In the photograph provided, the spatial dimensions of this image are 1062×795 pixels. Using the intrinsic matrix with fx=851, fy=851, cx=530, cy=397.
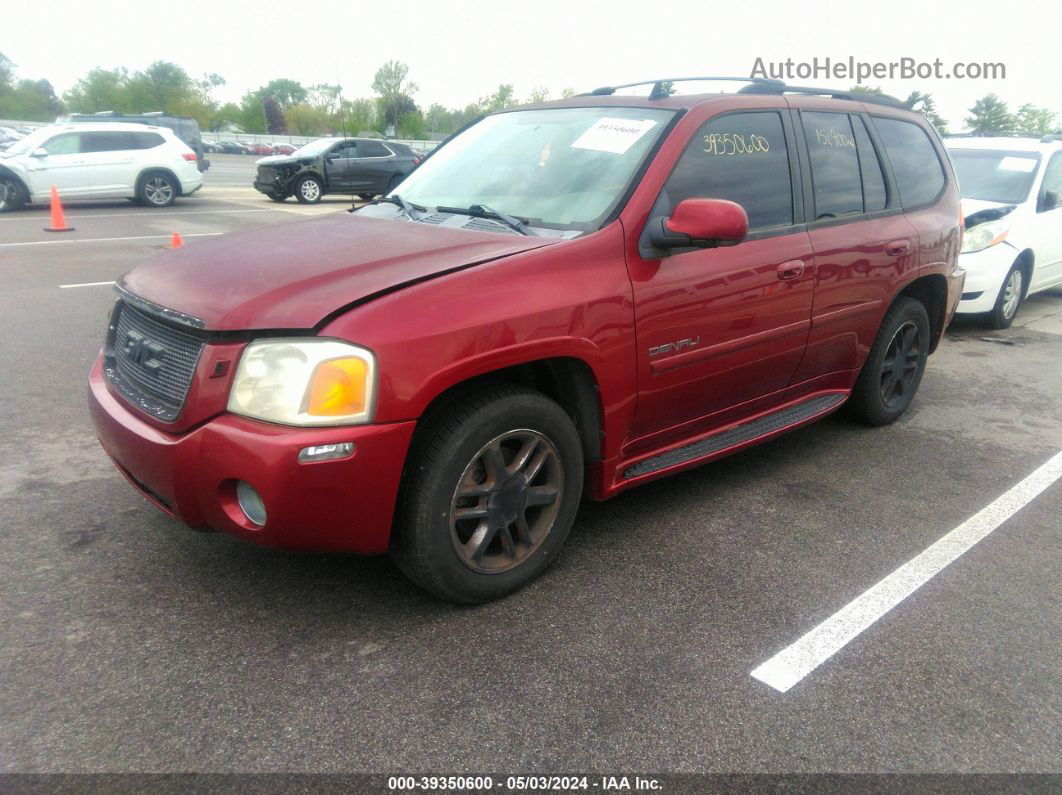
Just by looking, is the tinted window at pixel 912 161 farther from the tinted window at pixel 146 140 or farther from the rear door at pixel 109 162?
the tinted window at pixel 146 140

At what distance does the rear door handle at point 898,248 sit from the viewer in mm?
4375

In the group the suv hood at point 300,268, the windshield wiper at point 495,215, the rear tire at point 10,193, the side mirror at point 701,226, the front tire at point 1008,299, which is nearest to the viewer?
the suv hood at point 300,268

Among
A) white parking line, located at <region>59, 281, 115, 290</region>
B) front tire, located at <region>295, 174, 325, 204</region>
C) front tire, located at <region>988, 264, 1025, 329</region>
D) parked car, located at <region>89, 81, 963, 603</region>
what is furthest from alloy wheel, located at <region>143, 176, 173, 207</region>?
front tire, located at <region>988, 264, 1025, 329</region>

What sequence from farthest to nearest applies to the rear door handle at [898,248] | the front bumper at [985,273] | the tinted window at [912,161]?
the front bumper at [985,273], the tinted window at [912,161], the rear door handle at [898,248]

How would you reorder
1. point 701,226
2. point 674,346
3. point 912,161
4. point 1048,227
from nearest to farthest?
point 701,226
point 674,346
point 912,161
point 1048,227

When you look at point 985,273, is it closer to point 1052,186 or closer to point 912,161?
point 1052,186

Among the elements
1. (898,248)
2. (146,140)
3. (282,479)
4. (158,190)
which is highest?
(146,140)

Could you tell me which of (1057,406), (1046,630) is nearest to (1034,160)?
(1057,406)

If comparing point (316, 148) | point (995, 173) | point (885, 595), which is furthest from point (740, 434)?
point (316, 148)

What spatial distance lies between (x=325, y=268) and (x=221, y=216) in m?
14.7

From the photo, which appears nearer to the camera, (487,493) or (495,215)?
(487,493)

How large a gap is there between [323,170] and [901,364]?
1625 cm

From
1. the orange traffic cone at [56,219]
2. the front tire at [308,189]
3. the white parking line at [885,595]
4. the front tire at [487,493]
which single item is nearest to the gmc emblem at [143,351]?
the front tire at [487,493]

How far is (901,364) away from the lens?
4.95 m
